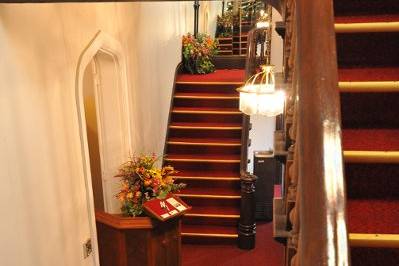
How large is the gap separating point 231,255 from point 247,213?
2.18ft

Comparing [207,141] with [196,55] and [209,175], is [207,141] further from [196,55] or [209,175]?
[196,55]

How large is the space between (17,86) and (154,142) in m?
3.89

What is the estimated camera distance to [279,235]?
165 centimetres

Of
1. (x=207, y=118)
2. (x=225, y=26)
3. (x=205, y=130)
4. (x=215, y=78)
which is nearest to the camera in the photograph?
(x=205, y=130)

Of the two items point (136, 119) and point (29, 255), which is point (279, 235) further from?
point (136, 119)

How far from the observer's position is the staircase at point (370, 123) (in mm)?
1444

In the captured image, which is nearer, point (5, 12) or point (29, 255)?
point (5, 12)

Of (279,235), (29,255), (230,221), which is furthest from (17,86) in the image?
(230,221)

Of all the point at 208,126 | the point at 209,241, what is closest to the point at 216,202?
the point at 209,241

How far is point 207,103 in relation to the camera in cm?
784

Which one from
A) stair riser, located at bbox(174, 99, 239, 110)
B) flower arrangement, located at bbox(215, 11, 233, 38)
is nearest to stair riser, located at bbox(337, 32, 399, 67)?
stair riser, located at bbox(174, 99, 239, 110)

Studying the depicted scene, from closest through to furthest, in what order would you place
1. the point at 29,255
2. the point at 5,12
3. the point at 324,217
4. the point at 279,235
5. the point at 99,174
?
the point at 324,217, the point at 279,235, the point at 5,12, the point at 29,255, the point at 99,174

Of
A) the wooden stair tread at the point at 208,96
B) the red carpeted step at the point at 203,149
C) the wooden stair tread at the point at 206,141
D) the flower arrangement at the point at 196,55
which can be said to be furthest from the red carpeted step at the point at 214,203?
the flower arrangement at the point at 196,55

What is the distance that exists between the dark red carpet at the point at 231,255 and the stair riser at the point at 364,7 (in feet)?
14.3
